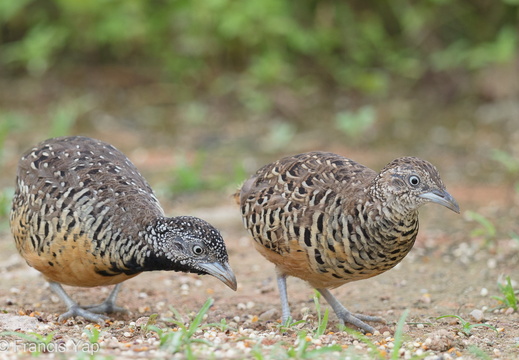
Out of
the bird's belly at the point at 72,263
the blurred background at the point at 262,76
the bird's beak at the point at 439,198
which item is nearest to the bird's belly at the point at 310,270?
the bird's beak at the point at 439,198

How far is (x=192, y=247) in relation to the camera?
5.02 metres

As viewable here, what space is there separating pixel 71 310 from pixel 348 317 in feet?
6.35

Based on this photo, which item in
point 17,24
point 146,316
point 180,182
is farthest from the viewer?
point 17,24

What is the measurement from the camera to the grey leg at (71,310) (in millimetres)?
5590

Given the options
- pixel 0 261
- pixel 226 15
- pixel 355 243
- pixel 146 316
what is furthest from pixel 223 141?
pixel 355 243

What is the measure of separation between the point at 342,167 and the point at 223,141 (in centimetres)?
576

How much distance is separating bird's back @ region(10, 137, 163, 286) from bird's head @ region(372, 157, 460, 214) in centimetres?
154

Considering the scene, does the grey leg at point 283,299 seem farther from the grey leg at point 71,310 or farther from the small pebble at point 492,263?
the small pebble at point 492,263

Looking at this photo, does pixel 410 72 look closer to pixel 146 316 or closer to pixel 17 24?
pixel 17 24

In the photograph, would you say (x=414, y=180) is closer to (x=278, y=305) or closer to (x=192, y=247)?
(x=192, y=247)

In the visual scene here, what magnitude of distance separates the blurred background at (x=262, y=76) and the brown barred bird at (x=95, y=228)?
184 inches

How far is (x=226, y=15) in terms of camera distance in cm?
1173

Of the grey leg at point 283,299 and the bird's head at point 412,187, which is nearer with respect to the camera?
the bird's head at point 412,187

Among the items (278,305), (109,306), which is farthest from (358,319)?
Answer: (109,306)
